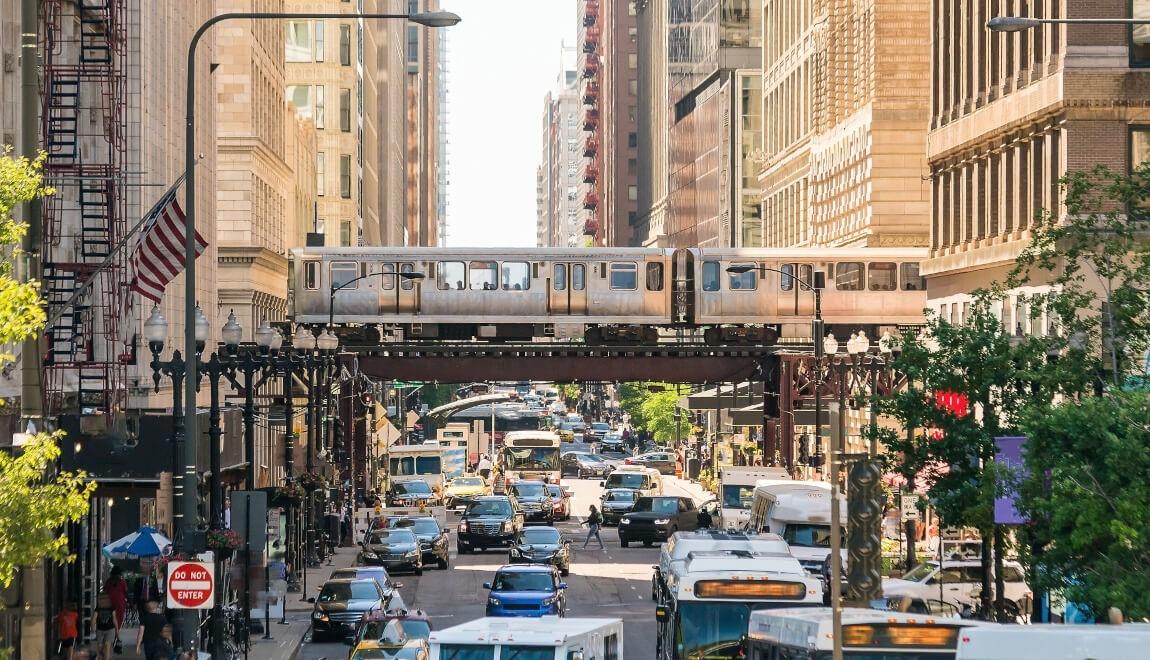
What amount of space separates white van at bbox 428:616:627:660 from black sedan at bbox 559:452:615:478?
86423 mm

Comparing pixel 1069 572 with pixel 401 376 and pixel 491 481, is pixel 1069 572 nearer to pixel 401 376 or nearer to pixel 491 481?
pixel 401 376

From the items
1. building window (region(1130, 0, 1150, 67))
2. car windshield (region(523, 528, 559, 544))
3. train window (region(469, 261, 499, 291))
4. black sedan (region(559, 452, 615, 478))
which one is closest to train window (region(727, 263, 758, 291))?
train window (region(469, 261, 499, 291))

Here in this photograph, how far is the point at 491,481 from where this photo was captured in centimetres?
9156

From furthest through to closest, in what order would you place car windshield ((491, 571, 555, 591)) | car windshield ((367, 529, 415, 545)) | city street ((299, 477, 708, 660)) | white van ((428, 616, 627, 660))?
car windshield ((367, 529, 415, 545)) → city street ((299, 477, 708, 660)) → car windshield ((491, 571, 555, 591)) → white van ((428, 616, 627, 660))

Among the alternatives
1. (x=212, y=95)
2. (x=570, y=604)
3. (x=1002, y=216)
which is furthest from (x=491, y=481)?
(x=570, y=604)

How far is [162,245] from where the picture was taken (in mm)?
31672

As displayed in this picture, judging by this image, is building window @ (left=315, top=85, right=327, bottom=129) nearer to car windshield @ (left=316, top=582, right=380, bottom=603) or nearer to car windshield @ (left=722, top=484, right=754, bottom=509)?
car windshield @ (left=722, top=484, right=754, bottom=509)

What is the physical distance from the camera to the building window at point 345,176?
391ft

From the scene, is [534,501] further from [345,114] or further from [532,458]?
[345,114]

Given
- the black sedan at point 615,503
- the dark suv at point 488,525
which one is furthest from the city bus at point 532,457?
the dark suv at point 488,525

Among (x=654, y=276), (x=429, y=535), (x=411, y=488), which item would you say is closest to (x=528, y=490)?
(x=411, y=488)

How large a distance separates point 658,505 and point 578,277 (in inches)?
436

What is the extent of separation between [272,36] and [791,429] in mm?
27237

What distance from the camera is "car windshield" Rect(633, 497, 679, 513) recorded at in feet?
192
